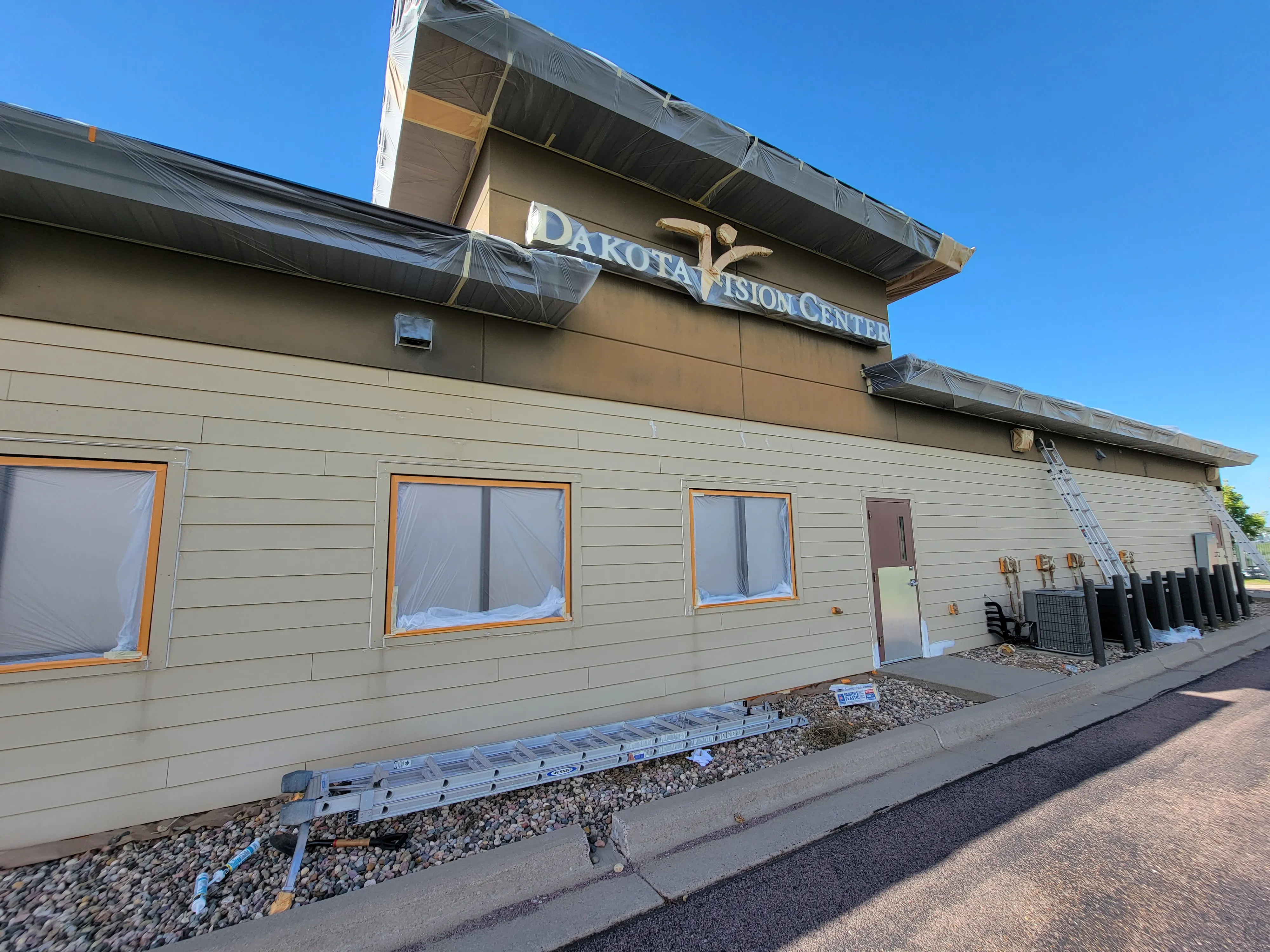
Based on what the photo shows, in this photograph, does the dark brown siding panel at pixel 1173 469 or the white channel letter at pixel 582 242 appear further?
the dark brown siding panel at pixel 1173 469

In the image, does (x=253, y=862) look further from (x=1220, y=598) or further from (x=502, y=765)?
(x=1220, y=598)

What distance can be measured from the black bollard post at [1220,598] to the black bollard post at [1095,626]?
508 cm

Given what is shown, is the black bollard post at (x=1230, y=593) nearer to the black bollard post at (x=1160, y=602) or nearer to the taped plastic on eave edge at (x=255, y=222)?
Answer: the black bollard post at (x=1160, y=602)

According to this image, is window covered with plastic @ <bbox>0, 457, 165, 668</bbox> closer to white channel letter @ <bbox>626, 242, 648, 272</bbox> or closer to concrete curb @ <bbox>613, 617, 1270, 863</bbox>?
concrete curb @ <bbox>613, 617, 1270, 863</bbox>

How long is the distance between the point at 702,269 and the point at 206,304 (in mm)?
4289

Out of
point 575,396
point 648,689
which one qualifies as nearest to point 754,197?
point 575,396

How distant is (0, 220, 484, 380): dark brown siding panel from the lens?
307 cm

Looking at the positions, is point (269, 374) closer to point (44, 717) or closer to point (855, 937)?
point (44, 717)

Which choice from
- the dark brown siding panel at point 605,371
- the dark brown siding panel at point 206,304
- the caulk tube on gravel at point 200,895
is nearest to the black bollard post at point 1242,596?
the dark brown siding panel at point 605,371

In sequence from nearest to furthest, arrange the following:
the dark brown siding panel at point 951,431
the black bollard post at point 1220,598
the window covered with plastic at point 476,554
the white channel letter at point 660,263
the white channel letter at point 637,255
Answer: the window covered with plastic at point 476,554
the white channel letter at point 637,255
the white channel letter at point 660,263
the dark brown siding panel at point 951,431
the black bollard post at point 1220,598

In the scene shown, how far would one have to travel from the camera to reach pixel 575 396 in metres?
4.75

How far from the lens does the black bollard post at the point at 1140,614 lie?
292 inches

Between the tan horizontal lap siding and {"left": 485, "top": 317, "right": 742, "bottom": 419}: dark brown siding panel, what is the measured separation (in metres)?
0.14

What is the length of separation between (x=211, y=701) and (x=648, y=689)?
3.14 metres
